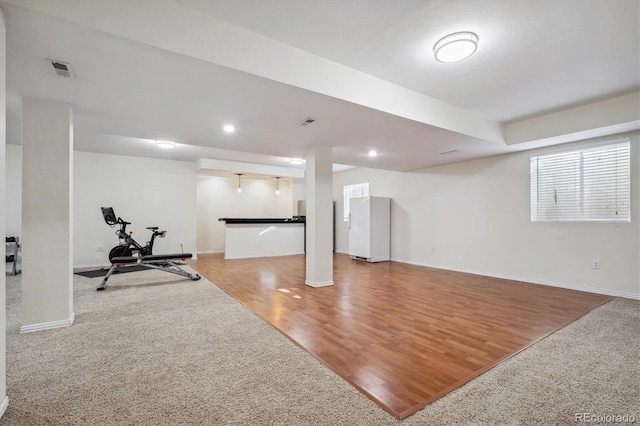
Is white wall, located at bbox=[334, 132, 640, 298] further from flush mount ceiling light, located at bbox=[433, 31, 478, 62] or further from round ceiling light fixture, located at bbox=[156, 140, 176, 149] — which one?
round ceiling light fixture, located at bbox=[156, 140, 176, 149]

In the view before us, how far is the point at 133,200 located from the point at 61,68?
5.22m

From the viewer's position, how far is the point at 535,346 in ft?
7.77

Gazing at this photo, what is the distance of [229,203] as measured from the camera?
29.7 ft

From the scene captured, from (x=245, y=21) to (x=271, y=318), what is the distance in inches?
107

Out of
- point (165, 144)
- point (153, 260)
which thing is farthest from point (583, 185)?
point (165, 144)

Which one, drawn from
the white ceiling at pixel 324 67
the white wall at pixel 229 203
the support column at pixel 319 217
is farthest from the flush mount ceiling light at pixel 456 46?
the white wall at pixel 229 203

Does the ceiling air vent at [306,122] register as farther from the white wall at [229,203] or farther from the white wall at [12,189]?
the white wall at [229,203]

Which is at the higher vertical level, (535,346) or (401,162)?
(401,162)

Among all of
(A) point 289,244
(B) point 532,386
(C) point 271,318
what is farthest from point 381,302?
(A) point 289,244

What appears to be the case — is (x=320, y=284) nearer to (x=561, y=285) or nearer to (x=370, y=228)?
(x=370, y=228)

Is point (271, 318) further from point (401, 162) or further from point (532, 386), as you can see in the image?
point (401, 162)

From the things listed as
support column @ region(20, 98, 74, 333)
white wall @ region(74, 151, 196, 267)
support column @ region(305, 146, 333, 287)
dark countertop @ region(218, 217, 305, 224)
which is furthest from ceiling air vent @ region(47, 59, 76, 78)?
dark countertop @ region(218, 217, 305, 224)

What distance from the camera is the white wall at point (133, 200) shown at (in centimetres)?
621

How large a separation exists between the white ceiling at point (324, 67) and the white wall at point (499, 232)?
1.30 m
